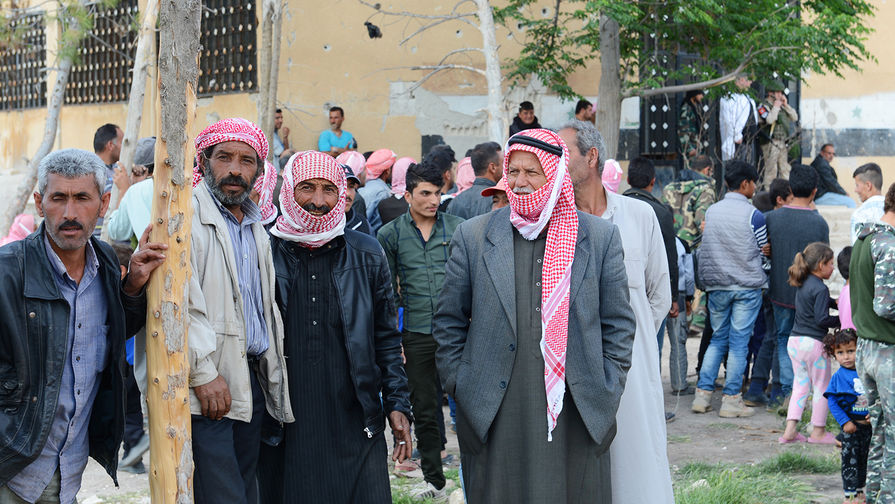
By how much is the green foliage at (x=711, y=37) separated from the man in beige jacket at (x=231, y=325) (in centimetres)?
689

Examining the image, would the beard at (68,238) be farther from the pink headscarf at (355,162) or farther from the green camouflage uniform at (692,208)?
the green camouflage uniform at (692,208)

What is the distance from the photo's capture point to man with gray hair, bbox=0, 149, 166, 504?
11.0ft

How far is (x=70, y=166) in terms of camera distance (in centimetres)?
350

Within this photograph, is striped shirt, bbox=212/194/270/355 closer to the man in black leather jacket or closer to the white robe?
the man in black leather jacket

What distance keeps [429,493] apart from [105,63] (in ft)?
37.1

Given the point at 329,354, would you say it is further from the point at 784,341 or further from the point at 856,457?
the point at 784,341

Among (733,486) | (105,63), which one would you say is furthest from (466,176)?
(105,63)

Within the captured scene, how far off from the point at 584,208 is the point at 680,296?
15.5 feet

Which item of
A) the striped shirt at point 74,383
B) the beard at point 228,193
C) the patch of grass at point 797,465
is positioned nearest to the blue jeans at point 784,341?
the patch of grass at point 797,465

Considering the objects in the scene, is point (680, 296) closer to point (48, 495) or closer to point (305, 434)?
point (305, 434)

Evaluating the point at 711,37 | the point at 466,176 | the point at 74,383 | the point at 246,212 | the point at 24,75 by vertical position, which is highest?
the point at 24,75

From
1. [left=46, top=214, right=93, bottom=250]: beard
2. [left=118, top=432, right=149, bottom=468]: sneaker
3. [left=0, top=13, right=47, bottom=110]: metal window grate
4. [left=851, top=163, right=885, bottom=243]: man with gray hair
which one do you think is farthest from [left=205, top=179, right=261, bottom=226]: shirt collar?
[left=0, top=13, right=47, bottom=110]: metal window grate

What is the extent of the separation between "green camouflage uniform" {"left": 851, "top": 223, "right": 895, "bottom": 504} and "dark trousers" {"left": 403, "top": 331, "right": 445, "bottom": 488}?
248 cm

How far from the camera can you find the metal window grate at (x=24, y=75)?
16719 mm
